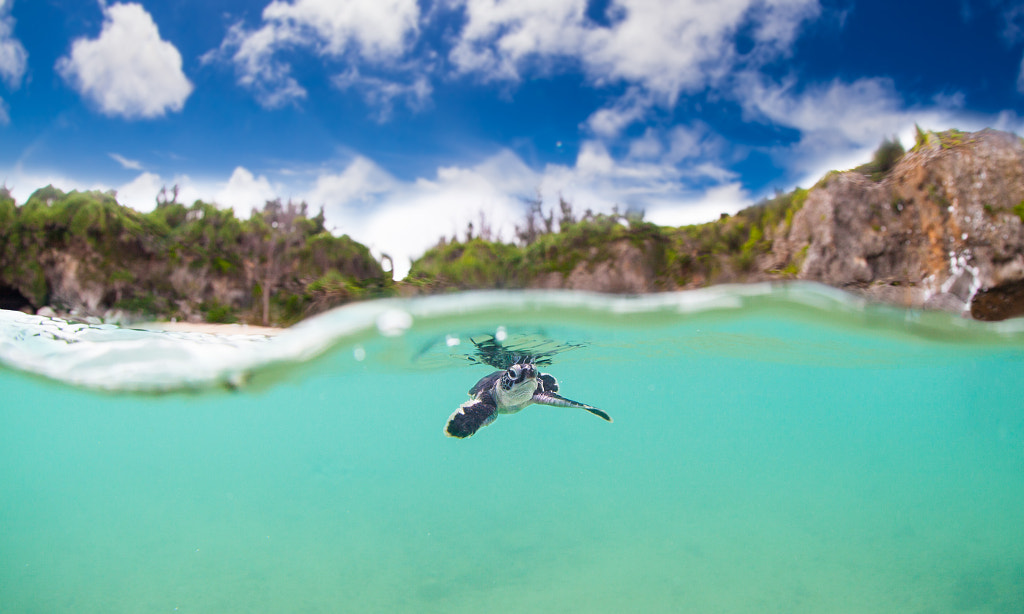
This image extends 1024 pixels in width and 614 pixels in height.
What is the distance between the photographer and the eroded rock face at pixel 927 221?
672cm

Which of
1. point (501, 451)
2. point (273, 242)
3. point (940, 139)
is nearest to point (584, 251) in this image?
point (273, 242)

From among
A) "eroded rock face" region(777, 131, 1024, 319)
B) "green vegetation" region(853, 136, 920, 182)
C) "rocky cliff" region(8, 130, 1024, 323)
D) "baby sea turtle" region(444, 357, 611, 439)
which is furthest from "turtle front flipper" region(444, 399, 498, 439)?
"green vegetation" region(853, 136, 920, 182)

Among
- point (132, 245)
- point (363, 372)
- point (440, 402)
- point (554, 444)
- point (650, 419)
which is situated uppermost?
point (132, 245)

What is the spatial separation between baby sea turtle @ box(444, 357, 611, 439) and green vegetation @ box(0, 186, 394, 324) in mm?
2141

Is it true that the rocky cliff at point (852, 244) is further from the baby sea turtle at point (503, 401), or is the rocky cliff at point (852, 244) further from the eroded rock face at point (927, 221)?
the baby sea turtle at point (503, 401)

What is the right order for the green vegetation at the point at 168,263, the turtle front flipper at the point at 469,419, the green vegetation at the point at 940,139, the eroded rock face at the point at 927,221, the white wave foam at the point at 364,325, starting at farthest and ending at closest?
1. the white wave foam at the point at 364,325
2. the green vegetation at the point at 940,139
3. the eroded rock face at the point at 927,221
4. the turtle front flipper at the point at 469,419
5. the green vegetation at the point at 168,263

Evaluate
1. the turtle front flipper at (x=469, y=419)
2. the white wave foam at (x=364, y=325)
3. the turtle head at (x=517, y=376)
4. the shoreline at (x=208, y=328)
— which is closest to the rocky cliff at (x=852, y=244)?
the white wave foam at (x=364, y=325)

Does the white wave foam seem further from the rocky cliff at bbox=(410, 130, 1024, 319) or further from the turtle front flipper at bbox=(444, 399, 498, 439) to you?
the turtle front flipper at bbox=(444, 399, 498, 439)

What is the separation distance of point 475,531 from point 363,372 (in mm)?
9322

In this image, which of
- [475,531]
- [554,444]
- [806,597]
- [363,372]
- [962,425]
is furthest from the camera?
[554,444]

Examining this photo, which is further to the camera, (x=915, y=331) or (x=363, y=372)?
(x=363, y=372)

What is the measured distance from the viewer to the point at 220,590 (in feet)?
32.6

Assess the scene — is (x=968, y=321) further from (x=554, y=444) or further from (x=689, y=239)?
(x=554, y=444)

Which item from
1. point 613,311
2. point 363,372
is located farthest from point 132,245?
point 613,311
